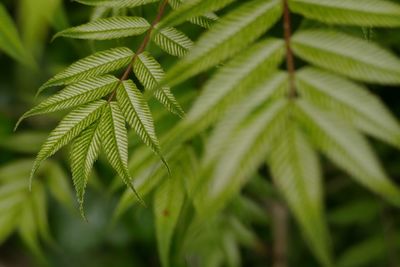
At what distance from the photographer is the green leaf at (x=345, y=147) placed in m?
0.39

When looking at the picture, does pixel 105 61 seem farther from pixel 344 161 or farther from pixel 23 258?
pixel 23 258

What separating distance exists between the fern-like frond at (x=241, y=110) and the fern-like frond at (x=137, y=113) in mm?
119

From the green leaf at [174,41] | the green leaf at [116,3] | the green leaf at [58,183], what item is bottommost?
the green leaf at [58,183]

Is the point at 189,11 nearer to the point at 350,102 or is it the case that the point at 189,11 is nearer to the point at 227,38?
the point at 227,38

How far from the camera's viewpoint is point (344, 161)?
0.41 metres

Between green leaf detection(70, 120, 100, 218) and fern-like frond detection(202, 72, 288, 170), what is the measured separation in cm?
19

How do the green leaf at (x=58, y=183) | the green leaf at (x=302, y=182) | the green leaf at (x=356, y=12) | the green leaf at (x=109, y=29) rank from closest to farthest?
1. the green leaf at (x=302, y=182)
2. the green leaf at (x=356, y=12)
3. the green leaf at (x=109, y=29)
4. the green leaf at (x=58, y=183)

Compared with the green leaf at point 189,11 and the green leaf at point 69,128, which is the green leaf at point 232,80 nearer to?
the green leaf at point 189,11

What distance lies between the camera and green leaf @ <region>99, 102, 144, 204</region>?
1.79 feet

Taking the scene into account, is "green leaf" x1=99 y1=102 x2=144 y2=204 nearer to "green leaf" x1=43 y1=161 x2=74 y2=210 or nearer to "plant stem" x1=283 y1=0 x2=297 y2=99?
"plant stem" x1=283 y1=0 x2=297 y2=99

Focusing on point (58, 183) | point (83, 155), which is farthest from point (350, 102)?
point (58, 183)

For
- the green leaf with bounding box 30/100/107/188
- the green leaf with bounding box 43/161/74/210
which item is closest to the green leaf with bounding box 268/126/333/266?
the green leaf with bounding box 30/100/107/188

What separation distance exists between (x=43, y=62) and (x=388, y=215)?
1188mm

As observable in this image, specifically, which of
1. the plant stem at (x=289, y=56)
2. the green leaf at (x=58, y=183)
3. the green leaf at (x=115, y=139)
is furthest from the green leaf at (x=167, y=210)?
the green leaf at (x=58, y=183)
